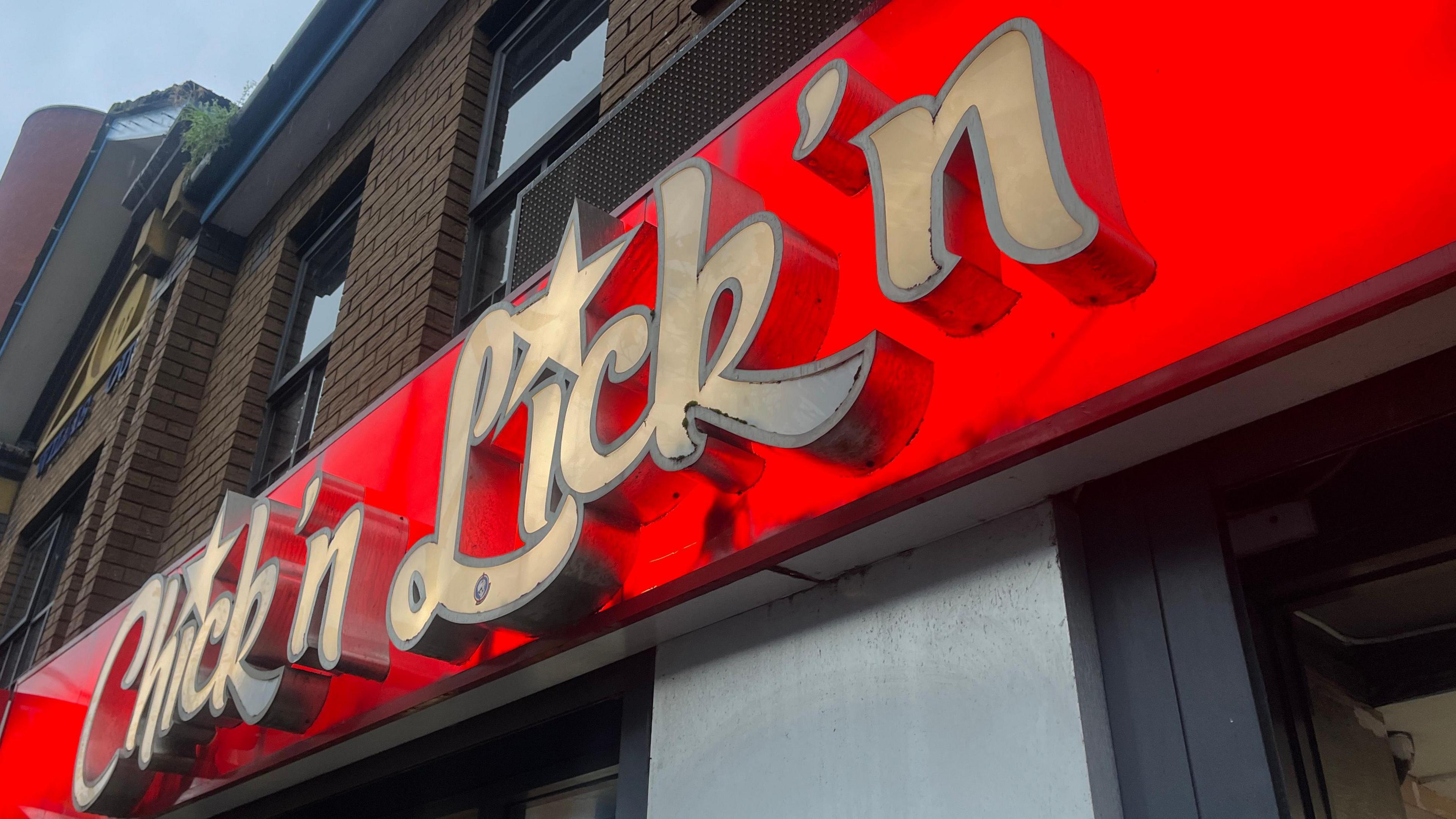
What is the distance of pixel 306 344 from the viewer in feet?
24.0

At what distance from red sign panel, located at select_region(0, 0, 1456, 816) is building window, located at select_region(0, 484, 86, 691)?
292 inches

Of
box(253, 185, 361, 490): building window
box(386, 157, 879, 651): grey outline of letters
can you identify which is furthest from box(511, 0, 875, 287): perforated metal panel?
box(253, 185, 361, 490): building window

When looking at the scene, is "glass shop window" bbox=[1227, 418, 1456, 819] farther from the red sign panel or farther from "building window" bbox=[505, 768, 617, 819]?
"building window" bbox=[505, 768, 617, 819]

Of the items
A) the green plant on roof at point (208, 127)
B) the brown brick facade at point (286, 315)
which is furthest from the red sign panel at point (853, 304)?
the green plant on roof at point (208, 127)

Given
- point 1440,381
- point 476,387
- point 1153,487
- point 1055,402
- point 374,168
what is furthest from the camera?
point 374,168

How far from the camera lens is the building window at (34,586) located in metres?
9.66

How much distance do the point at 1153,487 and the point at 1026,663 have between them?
40 centimetres

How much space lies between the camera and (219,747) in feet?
14.0

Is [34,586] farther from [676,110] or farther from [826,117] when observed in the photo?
[826,117]

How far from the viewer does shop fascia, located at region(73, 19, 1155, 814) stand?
1.81 meters

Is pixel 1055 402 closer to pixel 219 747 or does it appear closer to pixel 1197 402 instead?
pixel 1197 402

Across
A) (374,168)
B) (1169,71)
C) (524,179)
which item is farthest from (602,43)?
(1169,71)

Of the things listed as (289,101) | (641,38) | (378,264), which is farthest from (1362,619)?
(289,101)

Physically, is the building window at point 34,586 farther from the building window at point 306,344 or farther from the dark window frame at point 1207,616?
the dark window frame at point 1207,616
